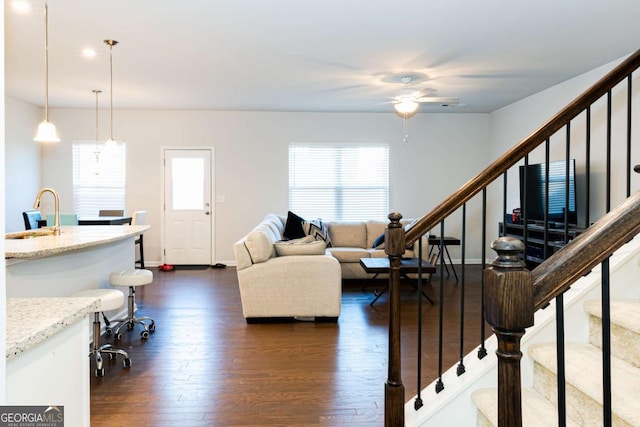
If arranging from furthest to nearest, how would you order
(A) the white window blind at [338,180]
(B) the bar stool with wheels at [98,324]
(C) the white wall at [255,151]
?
1. (A) the white window blind at [338,180]
2. (C) the white wall at [255,151]
3. (B) the bar stool with wheels at [98,324]

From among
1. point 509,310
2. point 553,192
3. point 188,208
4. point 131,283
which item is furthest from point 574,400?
point 188,208

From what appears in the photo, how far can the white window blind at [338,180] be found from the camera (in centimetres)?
731

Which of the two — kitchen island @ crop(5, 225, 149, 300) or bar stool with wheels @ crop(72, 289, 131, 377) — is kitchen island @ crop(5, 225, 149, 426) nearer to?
kitchen island @ crop(5, 225, 149, 300)

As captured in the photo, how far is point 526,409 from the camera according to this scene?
1.66 meters

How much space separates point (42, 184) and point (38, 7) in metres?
4.57

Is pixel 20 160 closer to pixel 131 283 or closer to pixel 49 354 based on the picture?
pixel 131 283

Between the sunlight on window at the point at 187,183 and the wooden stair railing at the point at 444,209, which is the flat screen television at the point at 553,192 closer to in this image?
the wooden stair railing at the point at 444,209

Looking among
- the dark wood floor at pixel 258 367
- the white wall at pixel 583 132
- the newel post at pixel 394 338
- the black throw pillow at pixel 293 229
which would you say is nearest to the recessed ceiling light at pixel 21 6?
the dark wood floor at pixel 258 367

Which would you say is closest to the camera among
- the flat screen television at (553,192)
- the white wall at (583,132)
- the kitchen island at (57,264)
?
the kitchen island at (57,264)

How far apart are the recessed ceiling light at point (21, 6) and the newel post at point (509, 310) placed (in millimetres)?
3776

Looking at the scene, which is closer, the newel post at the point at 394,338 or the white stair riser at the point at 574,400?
the white stair riser at the point at 574,400

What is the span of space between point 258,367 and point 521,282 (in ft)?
8.44

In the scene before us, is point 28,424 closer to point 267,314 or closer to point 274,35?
point 267,314

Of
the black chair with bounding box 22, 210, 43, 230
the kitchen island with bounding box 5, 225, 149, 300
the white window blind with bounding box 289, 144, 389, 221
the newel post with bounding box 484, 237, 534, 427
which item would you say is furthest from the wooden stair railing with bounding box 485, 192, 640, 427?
the white window blind with bounding box 289, 144, 389, 221
